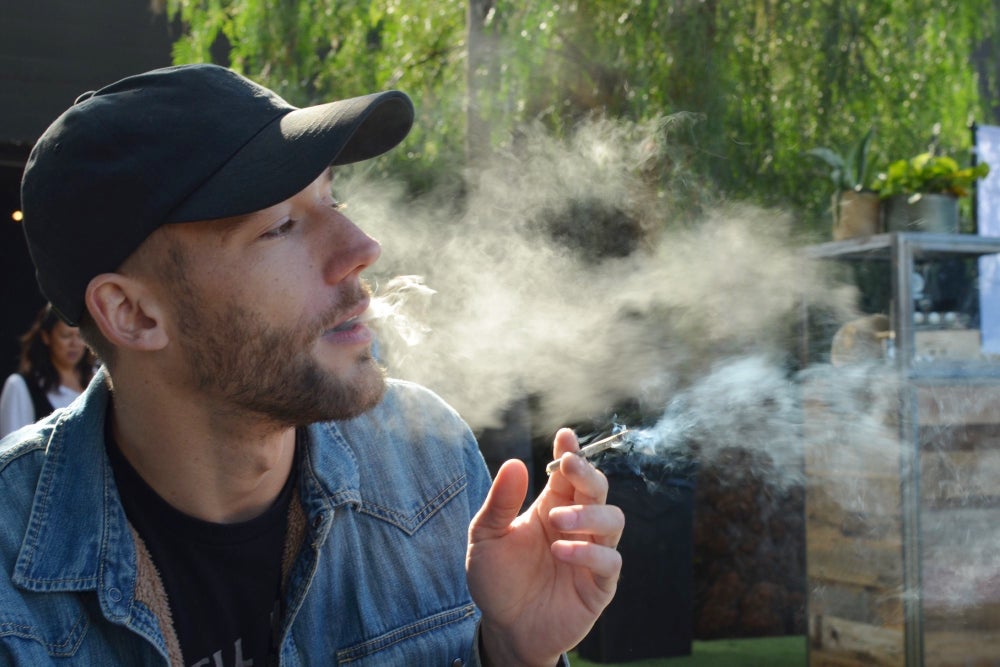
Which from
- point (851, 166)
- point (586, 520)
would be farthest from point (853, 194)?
point (586, 520)

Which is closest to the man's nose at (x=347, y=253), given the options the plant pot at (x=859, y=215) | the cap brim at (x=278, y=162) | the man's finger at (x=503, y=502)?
the cap brim at (x=278, y=162)

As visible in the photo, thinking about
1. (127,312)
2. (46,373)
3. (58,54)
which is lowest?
(46,373)

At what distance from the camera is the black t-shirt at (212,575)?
175 centimetres

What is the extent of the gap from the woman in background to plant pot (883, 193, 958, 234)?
3670mm

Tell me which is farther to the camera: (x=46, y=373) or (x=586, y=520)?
(x=46, y=373)

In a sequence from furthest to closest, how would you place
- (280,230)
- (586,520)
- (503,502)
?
(280,230) → (503,502) → (586,520)

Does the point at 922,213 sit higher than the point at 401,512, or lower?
higher

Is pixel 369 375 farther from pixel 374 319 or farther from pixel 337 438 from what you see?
pixel 374 319

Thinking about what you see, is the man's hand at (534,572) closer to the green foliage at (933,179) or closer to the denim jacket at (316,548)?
the denim jacket at (316,548)

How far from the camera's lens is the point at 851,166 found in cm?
450

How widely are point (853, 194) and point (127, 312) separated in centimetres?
342

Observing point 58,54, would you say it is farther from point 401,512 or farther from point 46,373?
point 401,512

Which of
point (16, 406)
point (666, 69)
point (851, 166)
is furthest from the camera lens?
point (666, 69)

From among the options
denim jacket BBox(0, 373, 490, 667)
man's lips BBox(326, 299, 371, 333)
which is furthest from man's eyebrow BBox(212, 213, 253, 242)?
denim jacket BBox(0, 373, 490, 667)
